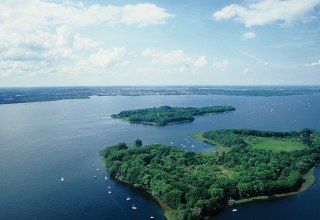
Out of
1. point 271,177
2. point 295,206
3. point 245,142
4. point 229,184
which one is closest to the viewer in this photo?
point 295,206

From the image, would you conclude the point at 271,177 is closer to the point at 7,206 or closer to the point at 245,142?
the point at 245,142

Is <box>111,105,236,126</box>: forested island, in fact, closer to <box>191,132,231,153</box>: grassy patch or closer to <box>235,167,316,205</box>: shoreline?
<box>191,132,231,153</box>: grassy patch

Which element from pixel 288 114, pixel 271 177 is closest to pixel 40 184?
pixel 271 177

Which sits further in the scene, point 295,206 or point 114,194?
point 114,194

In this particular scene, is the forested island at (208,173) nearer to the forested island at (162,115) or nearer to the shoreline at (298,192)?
the shoreline at (298,192)

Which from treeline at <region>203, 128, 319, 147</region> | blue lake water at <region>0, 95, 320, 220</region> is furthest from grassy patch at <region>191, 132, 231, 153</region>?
blue lake water at <region>0, 95, 320, 220</region>

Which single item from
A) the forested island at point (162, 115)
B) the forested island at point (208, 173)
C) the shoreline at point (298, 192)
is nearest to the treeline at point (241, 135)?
the forested island at point (208, 173)

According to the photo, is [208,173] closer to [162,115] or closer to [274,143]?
[274,143]
